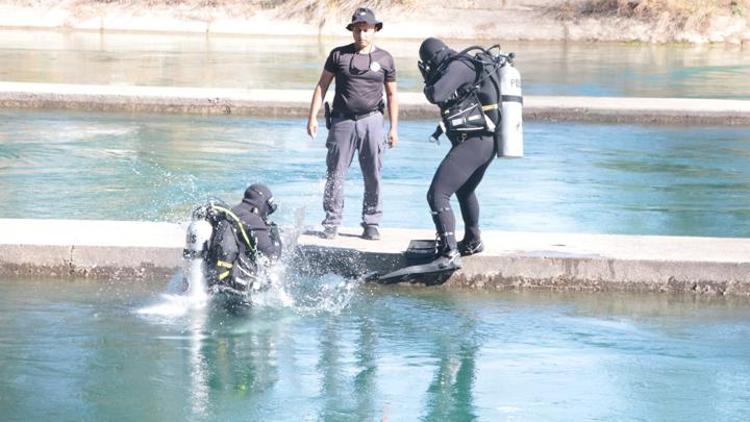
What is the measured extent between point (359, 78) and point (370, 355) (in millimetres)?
2698

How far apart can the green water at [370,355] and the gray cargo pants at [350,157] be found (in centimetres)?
71

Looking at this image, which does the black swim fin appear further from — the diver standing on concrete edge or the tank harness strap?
the tank harness strap

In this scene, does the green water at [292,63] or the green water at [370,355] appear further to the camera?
the green water at [292,63]

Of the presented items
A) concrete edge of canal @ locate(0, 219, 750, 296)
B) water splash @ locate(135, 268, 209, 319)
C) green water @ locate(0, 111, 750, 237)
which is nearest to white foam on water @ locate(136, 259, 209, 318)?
water splash @ locate(135, 268, 209, 319)

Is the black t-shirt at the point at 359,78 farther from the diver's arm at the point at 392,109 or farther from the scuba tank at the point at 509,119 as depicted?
the scuba tank at the point at 509,119

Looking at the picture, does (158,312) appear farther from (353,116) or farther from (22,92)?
(22,92)

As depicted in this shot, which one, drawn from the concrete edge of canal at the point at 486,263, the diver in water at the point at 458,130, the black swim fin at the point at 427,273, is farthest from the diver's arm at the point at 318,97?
the black swim fin at the point at 427,273

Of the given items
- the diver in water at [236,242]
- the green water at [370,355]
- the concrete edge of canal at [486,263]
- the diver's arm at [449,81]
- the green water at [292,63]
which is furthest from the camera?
the green water at [292,63]

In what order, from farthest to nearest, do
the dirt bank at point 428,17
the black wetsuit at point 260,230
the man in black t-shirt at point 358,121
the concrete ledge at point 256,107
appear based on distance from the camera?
the dirt bank at point 428,17 < the concrete ledge at point 256,107 < the man in black t-shirt at point 358,121 < the black wetsuit at point 260,230

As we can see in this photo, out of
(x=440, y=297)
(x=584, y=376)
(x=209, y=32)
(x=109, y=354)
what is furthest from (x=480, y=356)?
(x=209, y=32)

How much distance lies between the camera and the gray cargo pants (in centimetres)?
1016

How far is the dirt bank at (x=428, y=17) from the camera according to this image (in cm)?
3247

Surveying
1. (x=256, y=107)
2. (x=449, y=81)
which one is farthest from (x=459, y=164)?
(x=256, y=107)

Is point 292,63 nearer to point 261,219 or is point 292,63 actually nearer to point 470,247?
point 470,247
